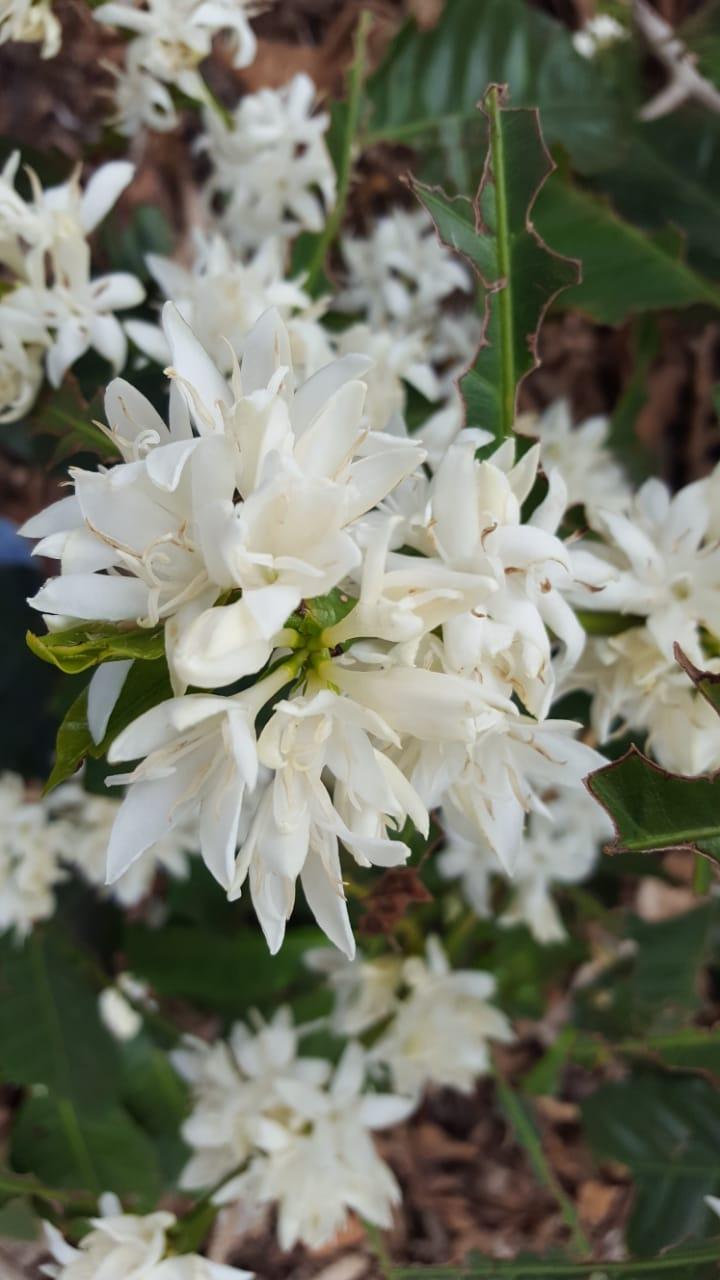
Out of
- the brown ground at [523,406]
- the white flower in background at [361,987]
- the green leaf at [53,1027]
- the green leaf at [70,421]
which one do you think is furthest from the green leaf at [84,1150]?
the green leaf at [70,421]

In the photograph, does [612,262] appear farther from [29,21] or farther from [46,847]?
[46,847]

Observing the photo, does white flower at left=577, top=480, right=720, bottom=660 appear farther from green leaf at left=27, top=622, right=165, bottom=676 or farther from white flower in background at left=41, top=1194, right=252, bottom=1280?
white flower in background at left=41, top=1194, right=252, bottom=1280

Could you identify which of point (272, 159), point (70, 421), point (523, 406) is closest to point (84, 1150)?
point (70, 421)

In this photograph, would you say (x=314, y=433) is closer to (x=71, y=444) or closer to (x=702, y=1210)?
(x=71, y=444)

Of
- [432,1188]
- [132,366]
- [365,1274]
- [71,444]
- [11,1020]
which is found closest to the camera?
[71,444]

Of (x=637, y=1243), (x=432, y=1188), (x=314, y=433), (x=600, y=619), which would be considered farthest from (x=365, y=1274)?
(x=314, y=433)

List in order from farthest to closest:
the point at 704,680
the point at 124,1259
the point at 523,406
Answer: the point at 523,406 < the point at 124,1259 < the point at 704,680
